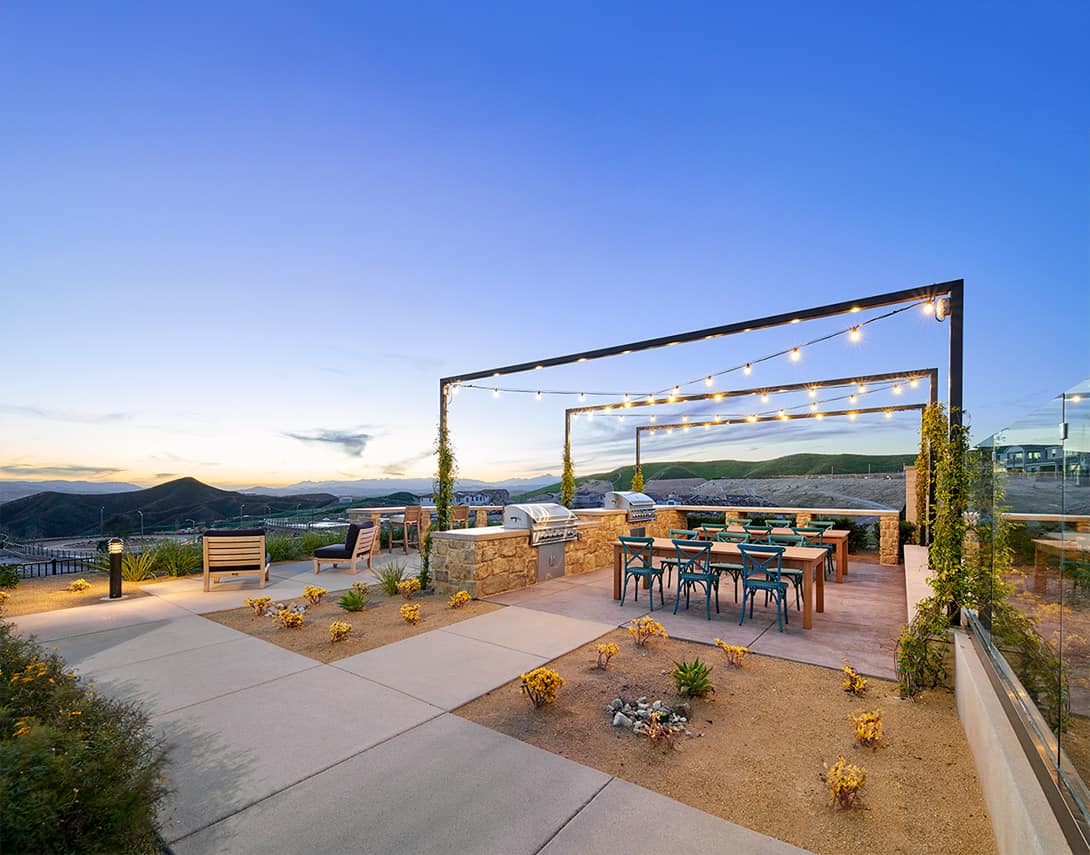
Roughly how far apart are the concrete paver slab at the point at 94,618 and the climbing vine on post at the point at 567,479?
7.07 metres

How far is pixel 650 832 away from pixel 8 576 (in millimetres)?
9493

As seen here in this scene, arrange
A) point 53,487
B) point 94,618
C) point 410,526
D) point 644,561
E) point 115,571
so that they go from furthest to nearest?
point 53,487
point 410,526
point 115,571
point 644,561
point 94,618

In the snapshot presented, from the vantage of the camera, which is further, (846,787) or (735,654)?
(735,654)

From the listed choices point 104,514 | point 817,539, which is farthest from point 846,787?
point 104,514

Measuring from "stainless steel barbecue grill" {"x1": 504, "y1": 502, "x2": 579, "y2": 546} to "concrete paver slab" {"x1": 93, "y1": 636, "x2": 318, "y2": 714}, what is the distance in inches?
138

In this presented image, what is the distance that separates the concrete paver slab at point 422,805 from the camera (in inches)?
76.1

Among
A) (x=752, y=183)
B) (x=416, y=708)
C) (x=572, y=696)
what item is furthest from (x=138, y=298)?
(x=752, y=183)

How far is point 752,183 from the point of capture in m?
7.62

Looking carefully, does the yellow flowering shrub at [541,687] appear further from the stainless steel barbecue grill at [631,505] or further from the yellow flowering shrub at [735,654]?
the stainless steel barbecue grill at [631,505]

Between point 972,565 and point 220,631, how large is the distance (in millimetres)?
6434

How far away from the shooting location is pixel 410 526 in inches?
451

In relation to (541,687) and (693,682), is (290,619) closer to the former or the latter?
Result: (541,687)

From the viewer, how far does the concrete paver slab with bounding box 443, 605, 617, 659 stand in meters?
4.43

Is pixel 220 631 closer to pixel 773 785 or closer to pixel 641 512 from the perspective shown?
pixel 773 785
